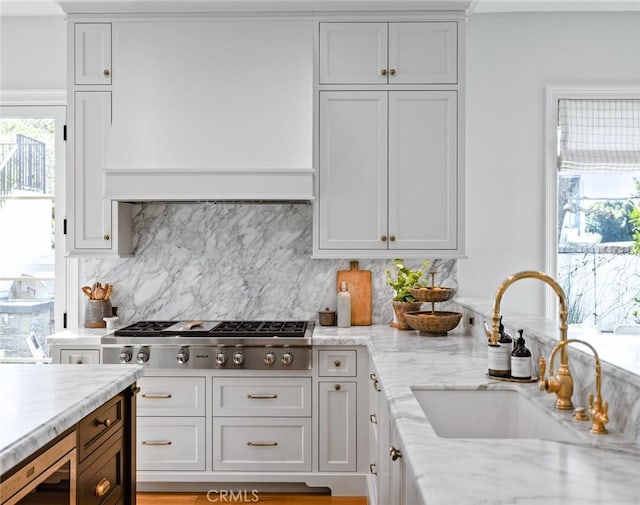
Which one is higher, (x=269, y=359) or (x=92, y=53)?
(x=92, y=53)

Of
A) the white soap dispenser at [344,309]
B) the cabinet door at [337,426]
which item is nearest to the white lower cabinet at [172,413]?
the cabinet door at [337,426]

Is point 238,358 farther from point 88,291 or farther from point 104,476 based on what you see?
point 104,476

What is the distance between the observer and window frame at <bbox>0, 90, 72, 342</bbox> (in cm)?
408

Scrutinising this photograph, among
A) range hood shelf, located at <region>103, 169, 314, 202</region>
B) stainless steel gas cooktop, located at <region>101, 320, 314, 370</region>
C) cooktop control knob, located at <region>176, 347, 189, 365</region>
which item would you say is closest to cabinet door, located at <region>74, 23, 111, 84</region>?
range hood shelf, located at <region>103, 169, 314, 202</region>

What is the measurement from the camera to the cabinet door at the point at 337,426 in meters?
3.41

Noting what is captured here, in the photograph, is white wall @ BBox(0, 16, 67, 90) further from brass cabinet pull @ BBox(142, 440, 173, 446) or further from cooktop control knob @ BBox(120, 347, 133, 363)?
brass cabinet pull @ BBox(142, 440, 173, 446)

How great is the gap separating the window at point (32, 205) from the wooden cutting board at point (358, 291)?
1.87 metres

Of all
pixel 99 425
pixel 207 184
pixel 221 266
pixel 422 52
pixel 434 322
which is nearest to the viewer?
pixel 99 425

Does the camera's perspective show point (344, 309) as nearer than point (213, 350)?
No

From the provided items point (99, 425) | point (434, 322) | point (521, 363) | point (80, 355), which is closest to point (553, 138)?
point (434, 322)

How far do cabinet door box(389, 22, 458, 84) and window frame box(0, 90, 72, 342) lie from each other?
7.07ft

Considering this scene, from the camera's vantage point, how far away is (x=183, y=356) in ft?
11.0

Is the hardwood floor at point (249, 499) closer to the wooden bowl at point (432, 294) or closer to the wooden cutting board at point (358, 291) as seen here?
the wooden cutting board at point (358, 291)

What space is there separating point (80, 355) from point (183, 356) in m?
0.60
